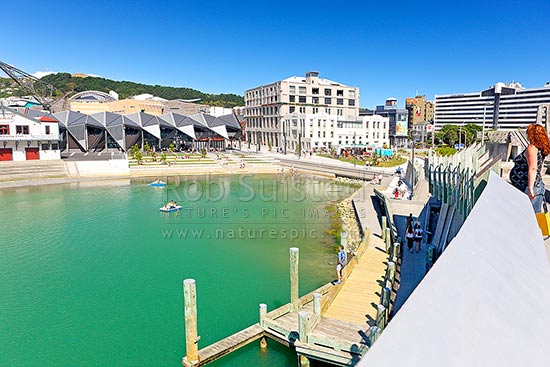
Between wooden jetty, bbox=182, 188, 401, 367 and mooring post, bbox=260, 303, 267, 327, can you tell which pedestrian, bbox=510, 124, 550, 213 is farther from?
mooring post, bbox=260, 303, 267, 327

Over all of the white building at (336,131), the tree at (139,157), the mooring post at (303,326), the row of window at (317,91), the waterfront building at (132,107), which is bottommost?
the mooring post at (303,326)

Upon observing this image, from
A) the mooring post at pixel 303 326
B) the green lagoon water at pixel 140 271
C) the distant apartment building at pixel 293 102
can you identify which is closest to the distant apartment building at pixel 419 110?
the distant apartment building at pixel 293 102

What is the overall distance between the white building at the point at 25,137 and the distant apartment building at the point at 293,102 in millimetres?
38930

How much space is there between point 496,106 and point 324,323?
130472 millimetres

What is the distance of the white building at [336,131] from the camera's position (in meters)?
66.4

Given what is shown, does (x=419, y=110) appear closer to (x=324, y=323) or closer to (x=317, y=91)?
(x=317, y=91)

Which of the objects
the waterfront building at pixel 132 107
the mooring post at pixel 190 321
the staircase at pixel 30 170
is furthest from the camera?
the waterfront building at pixel 132 107

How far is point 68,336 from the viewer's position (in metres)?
11.9

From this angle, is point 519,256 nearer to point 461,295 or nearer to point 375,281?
point 461,295

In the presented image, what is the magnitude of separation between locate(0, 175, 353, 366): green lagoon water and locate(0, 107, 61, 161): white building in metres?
14.1

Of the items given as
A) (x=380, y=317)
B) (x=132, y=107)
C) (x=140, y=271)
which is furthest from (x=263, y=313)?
(x=132, y=107)

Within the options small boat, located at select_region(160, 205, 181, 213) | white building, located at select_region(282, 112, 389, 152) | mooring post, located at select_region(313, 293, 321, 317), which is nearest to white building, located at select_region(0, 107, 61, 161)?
small boat, located at select_region(160, 205, 181, 213)

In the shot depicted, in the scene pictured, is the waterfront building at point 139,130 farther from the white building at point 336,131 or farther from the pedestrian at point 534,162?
the pedestrian at point 534,162

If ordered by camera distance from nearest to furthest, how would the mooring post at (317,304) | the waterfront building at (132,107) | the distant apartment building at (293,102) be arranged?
the mooring post at (317,304) < the waterfront building at (132,107) < the distant apartment building at (293,102)
